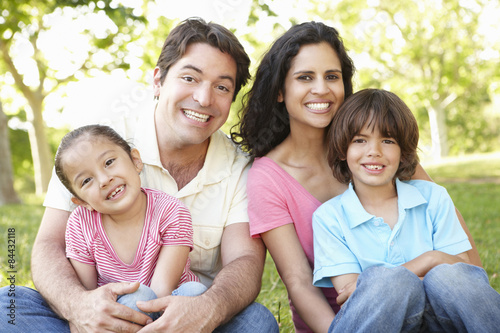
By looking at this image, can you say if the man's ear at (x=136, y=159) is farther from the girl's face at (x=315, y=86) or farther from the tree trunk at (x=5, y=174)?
the tree trunk at (x=5, y=174)

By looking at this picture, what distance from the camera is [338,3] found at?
57.2 ft

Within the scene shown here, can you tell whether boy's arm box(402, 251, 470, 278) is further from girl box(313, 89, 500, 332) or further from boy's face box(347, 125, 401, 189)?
boy's face box(347, 125, 401, 189)

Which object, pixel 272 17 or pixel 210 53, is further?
pixel 272 17

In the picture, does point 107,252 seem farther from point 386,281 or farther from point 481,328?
point 481,328

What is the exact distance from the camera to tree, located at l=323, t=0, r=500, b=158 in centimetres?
1741

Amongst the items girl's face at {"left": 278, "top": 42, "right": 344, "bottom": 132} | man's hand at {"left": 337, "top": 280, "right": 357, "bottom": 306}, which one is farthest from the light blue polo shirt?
girl's face at {"left": 278, "top": 42, "right": 344, "bottom": 132}

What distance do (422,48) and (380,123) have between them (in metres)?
Answer: 17.1

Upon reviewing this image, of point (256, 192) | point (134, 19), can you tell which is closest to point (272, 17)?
point (134, 19)

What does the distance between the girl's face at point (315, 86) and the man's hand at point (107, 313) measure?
Result: 1.40 m

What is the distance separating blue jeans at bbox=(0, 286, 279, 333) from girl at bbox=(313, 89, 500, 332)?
1.13ft

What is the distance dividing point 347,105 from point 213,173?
0.89m

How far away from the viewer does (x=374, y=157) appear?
251 centimetres

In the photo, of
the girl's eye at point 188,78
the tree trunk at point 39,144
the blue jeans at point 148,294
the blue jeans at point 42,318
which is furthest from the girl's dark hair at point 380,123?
the tree trunk at point 39,144

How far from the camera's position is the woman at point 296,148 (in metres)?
2.70
